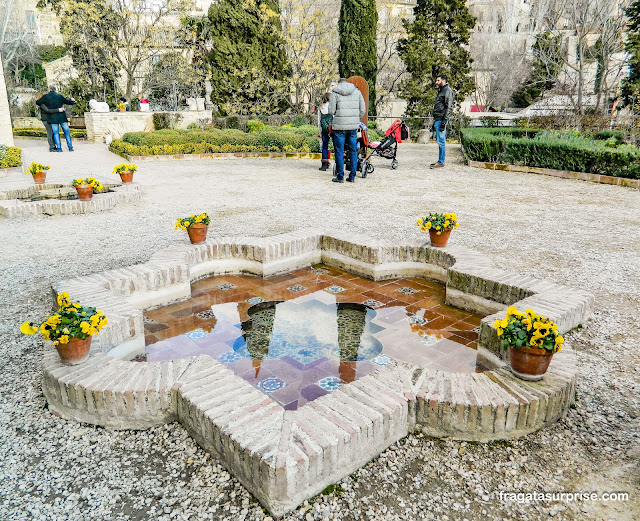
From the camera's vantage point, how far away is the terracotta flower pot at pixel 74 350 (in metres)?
2.74

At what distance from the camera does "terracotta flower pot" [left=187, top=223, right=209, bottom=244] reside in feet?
15.9

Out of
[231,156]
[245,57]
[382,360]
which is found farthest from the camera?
[245,57]

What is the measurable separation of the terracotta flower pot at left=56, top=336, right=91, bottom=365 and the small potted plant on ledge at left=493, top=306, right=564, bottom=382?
227 cm

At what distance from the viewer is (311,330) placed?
370cm

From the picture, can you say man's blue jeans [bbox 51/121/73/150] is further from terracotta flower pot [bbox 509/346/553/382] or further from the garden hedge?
terracotta flower pot [bbox 509/346/553/382]

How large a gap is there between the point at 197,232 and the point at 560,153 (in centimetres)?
873

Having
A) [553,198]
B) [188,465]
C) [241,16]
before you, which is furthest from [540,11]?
[188,465]

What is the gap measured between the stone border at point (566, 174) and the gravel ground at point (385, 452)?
233cm

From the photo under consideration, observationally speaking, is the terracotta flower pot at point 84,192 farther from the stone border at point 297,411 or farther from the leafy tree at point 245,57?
the leafy tree at point 245,57

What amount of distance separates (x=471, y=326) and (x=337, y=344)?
1082mm

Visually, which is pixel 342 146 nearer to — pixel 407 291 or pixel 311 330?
pixel 407 291

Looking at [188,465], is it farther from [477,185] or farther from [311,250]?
[477,185]

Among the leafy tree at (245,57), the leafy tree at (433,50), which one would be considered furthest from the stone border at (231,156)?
the leafy tree at (433,50)

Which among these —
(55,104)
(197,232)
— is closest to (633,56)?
(197,232)
